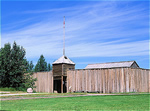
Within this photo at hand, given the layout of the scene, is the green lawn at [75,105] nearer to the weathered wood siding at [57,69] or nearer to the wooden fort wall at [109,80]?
the wooden fort wall at [109,80]

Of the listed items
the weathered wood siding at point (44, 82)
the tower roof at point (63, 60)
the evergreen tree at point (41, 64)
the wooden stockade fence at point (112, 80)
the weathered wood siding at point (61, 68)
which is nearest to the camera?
the wooden stockade fence at point (112, 80)

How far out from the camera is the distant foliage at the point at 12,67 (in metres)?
36.7

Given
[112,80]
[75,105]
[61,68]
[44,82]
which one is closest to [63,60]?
[61,68]

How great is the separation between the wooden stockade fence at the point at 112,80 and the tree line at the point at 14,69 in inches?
376

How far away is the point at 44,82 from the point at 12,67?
227 inches

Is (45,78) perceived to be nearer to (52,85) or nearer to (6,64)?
(52,85)

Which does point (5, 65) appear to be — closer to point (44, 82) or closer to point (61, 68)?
point (44, 82)

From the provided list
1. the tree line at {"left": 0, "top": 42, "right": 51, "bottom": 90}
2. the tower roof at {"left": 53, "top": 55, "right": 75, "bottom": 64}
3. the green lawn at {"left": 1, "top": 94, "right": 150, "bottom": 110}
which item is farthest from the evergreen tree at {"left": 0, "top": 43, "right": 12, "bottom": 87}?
the green lawn at {"left": 1, "top": 94, "right": 150, "bottom": 110}

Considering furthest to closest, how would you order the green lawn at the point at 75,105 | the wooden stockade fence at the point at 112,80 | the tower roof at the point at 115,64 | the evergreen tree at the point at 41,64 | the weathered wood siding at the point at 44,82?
the evergreen tree at the point at 41,64
the tower roof at the point at 115,64
the weathered wood siding at the point at 44,82
the wooden stockade fence at the point at 112,80
the green lawn at the point at 75,105

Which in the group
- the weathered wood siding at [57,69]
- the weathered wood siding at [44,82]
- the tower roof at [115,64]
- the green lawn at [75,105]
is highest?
the tower roof at [115,64]

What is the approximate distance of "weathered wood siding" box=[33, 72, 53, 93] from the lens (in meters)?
36.8

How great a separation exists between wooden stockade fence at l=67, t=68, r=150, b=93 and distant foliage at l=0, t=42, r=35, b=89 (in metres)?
10.0

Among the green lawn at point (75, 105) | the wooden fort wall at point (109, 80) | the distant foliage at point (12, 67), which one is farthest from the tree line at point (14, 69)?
the green lawn at point (75, 105)

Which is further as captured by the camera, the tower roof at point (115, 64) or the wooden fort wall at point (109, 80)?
the tower roof at point (115, 64)
